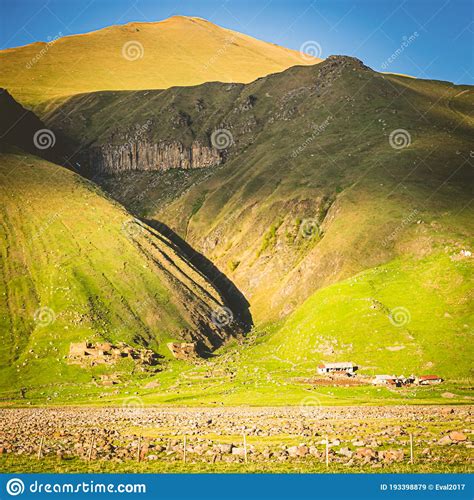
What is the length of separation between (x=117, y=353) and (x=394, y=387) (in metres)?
63.0

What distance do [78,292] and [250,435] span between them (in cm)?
11125

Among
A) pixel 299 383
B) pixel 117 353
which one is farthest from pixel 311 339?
pixel 117 353

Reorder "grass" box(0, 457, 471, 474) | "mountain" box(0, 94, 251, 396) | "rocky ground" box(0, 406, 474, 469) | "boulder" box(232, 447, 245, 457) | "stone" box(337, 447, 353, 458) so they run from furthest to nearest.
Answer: "mountain" box(0, 94, 251, 396) → "boulder" box(232, 447, 245, 457) → "rocky ground" box(0, 406, 474, 469) → "stone" box(337, 447, 353, 458) → "grass" box(0, 457, 471, 474)

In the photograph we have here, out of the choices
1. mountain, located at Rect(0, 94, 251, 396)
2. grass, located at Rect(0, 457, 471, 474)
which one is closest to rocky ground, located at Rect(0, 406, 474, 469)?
grass, located at Rect(0, 457, 471, 474)

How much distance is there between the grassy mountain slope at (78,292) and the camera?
147750 mm

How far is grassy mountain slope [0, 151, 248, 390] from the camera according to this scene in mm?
147750

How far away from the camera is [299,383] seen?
120312 mm

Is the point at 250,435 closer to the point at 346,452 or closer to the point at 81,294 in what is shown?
the point at 346,452

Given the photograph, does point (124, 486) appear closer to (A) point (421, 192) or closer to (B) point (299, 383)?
(B) point (299, 383)

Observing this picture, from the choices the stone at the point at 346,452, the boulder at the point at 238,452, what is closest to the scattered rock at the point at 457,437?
the stone at the point at 346,452

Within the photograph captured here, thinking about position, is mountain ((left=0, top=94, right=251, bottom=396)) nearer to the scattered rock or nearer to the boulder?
the boulder

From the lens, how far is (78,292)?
543 ft

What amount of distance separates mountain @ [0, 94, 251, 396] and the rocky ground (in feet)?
164

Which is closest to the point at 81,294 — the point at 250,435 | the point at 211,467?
the point at 250,435
